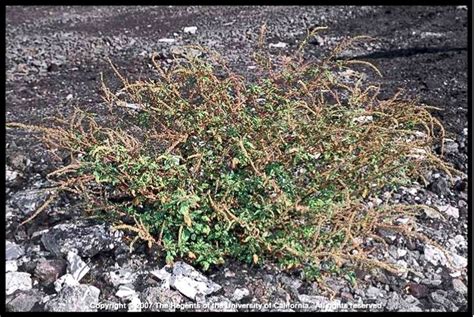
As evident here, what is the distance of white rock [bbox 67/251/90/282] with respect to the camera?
3178 millimetres

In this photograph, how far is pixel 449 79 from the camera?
17.6 ft

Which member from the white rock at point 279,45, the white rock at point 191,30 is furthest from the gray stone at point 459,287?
the white rock at point 191,30

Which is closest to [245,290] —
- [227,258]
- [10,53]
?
[227,258]

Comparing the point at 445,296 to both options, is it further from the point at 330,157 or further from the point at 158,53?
the point at 158,53

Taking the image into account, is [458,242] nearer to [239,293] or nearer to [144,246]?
[239,293]

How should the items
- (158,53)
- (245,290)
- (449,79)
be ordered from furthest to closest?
(158,53) < (449,79) < (245,290)

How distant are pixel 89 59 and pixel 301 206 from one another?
3.60 meters

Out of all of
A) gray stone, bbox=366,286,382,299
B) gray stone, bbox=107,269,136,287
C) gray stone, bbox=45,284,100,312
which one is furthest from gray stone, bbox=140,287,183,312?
gray stone, bbox=366,286,382,299

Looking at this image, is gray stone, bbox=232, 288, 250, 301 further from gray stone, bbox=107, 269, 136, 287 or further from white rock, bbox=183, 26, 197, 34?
white rock, bbox=183, 26, 197, 34

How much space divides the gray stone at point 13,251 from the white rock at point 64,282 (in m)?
0.36

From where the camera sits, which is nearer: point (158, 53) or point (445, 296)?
point (445, 296)

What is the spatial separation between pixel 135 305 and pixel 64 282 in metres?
0.38

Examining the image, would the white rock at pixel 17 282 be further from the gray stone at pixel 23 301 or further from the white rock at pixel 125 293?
the white rock at pixel 125 293

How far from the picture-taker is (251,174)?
10.3 feet
